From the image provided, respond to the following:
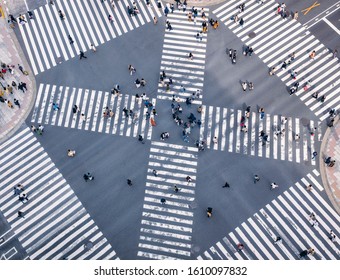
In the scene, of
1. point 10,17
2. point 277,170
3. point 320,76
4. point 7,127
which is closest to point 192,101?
point 277,170

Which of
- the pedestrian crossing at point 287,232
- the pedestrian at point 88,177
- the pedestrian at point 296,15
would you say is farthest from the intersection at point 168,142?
the pedestrian at point 296,15

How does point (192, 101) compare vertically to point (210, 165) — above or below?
above

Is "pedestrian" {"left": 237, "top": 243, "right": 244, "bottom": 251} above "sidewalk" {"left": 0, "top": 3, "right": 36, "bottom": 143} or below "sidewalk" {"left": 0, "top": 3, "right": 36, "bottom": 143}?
below

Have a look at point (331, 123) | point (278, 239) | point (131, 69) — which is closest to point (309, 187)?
point (278, 239)

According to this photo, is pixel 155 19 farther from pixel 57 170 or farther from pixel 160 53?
pixel 57 170

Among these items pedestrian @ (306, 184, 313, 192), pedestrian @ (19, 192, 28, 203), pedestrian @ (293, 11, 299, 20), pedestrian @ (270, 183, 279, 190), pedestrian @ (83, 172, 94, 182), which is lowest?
pedestrian @ (306, 184, 313, 192)

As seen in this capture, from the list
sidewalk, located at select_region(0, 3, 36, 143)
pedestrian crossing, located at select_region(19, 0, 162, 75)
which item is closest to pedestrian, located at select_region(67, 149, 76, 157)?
sidewalk, located at select_region(0, 3, 36, 143)

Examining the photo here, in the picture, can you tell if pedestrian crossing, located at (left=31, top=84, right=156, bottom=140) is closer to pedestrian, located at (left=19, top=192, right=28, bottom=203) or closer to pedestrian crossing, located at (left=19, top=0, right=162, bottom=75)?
pedestrian crossing, located at (left=19, top=0, right=162, bottom=75)
